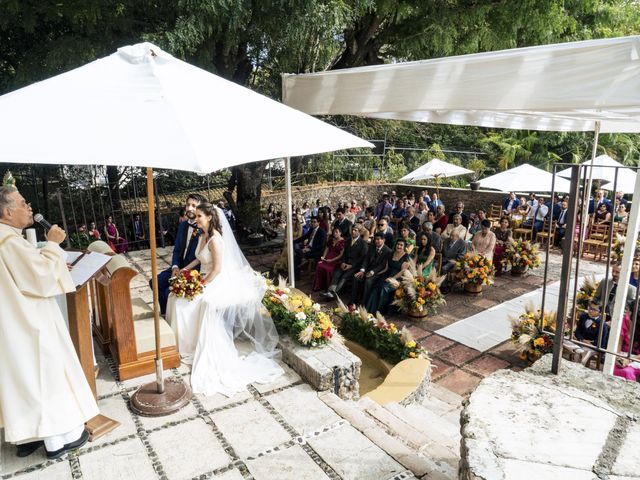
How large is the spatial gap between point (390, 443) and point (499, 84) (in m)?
2.93

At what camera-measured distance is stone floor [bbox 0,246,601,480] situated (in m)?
2.95

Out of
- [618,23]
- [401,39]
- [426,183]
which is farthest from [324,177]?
[618,23]

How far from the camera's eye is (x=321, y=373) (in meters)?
3.91

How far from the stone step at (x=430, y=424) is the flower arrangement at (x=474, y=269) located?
397 cm

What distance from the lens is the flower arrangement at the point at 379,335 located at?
543 cm

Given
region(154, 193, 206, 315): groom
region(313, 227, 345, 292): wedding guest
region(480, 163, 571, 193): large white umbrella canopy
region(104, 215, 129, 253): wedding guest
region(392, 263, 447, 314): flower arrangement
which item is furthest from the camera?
region(480, 163, 571, 193): large white umbrella canopy

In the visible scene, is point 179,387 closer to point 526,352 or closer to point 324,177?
point 526,352

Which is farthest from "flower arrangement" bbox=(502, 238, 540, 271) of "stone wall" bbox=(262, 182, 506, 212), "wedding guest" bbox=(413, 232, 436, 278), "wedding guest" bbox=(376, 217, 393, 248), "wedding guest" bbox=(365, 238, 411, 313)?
"stone wall" bbox=(262, 182, 506, 212)

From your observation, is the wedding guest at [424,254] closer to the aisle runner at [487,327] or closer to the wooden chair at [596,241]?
the aisle runner at [487,327]

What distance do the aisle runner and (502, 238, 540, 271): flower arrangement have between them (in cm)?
130

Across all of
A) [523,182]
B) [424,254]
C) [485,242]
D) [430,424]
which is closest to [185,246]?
[430,424]

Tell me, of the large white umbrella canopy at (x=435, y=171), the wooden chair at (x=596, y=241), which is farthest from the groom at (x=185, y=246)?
the wooden chair at (x=596, y=241)

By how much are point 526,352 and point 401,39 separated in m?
6.50

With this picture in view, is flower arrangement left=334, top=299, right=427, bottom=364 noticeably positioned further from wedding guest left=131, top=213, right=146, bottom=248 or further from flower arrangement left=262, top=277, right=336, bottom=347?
wedding guest left=131, top=213, right=146, bottom=248
